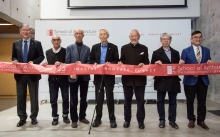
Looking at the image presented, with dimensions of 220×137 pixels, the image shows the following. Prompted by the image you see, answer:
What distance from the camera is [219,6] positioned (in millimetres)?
5832

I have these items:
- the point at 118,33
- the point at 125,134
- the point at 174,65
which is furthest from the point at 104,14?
the point at 125,134

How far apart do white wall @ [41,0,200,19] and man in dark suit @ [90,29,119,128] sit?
368 cm

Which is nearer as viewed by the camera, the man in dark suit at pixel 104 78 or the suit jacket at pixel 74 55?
the man in dark suit at pixel 104 78

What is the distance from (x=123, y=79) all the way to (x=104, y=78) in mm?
316

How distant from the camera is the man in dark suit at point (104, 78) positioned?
11.1ft

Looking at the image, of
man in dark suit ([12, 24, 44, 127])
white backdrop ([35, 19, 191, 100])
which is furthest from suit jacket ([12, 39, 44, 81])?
white backdrop ([35, 19, 191, 100])

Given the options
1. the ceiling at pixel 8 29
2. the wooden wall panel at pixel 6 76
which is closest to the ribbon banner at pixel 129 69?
the ceiling at pixel 8 29

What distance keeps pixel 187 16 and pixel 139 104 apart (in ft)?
15.7

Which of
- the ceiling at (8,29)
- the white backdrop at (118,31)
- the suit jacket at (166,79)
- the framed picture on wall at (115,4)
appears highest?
the framed picture on wall at (115,4)

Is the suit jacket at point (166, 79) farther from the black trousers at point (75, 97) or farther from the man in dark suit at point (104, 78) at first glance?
the black trousers at point (75, 97)

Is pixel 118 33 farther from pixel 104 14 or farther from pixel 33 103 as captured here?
pixel 33 103

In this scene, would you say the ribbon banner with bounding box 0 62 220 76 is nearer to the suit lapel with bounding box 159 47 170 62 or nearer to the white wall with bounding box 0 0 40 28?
the suit lapel with bounding box 159 47 170 62

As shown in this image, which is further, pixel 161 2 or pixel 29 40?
pixel 161 2

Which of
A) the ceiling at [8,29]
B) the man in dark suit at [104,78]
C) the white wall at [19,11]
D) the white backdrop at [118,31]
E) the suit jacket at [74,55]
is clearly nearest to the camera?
the man in dark suit at [104,78]
